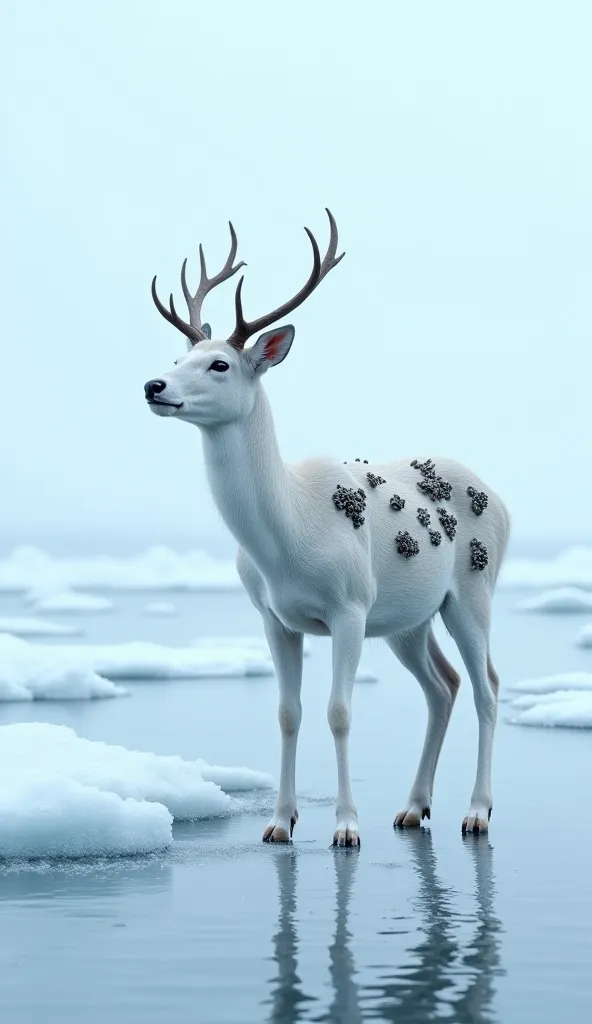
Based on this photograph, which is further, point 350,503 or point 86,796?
point 350,503

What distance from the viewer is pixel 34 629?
3167 centimetres

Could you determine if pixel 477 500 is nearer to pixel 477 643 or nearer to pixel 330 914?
pixel 477 643

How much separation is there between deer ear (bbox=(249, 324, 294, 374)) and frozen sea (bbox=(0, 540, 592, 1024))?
2.82 metres

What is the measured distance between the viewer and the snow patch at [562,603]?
38.9 metres

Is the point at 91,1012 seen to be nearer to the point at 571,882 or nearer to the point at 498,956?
the point at 498,956

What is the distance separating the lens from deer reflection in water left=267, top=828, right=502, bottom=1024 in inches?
234

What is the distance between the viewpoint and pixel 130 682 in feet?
69.4

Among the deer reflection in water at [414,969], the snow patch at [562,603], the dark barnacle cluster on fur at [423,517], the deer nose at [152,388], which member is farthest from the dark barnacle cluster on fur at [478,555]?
the snow patch at [562,603]

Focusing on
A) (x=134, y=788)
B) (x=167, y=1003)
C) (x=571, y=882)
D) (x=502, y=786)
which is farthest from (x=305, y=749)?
(x=167, y=1003)

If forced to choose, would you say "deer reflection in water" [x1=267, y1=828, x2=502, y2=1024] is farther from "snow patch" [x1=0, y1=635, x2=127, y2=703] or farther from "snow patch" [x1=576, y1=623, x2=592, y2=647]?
"snow patch" [x1=576, y1=623, x2=592, y2=647]

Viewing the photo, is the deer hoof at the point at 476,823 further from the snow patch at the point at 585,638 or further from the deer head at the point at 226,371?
the snow patch at the point at 585,638

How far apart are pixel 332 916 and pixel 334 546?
9.26 feet

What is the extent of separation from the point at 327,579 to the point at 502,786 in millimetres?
2947

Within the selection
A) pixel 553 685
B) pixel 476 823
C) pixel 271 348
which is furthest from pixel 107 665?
pixel 271 348
